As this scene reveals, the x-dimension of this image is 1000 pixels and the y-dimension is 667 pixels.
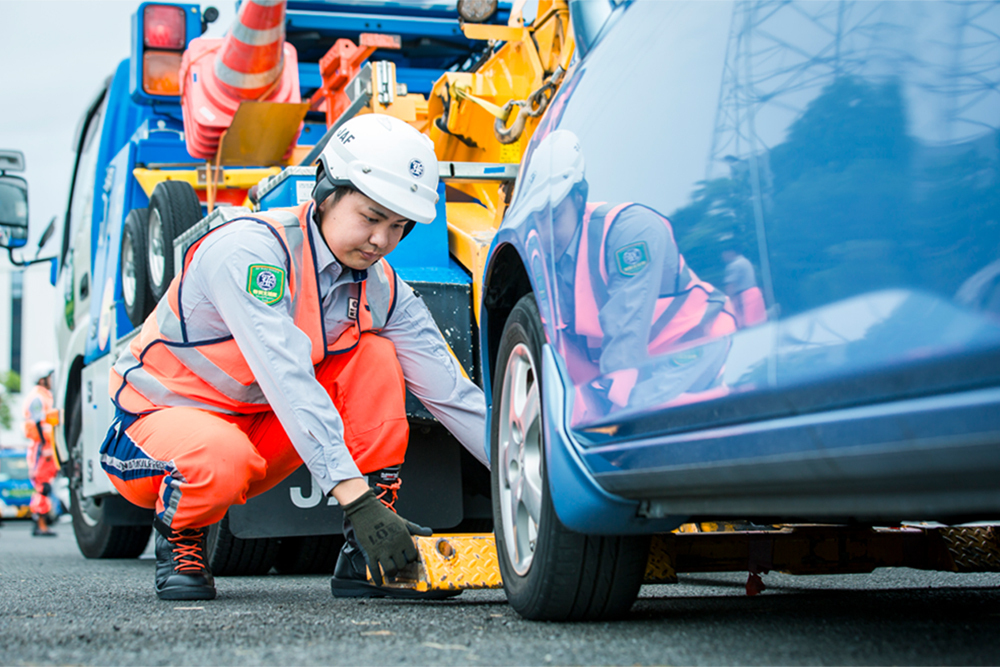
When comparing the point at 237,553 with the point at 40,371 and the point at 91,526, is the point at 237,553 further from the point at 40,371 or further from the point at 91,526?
the point at 40,371

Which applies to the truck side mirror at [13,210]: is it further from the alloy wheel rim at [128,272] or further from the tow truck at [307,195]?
the alloy wheel rim at [128,272]

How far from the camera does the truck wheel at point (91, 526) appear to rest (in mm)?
5746

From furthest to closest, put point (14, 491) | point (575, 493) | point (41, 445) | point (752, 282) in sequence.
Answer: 1. point (14, 491)
2. point (41, 445)
3. point (575, 493)
4. point (752, 282)

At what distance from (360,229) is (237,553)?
187 cm

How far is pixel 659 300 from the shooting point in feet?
5.92

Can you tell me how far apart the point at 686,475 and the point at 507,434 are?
839 millimetres

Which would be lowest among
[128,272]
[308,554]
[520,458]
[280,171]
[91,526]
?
[91,526]

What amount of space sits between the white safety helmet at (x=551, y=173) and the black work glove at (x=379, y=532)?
0.81 meters

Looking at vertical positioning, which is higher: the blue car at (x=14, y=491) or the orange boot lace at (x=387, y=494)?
the orange boot lace at (x=387, y=494)

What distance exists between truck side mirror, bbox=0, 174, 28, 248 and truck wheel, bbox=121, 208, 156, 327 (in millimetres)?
1125

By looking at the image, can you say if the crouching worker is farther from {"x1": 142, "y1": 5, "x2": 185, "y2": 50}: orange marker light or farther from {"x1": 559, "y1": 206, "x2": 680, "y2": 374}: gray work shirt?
{"x1": 142, "y1": 5, "x2": 185, "y2": 50}: orange marker light

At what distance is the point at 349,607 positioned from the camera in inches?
109

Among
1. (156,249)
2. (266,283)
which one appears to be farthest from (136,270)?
(266,283)

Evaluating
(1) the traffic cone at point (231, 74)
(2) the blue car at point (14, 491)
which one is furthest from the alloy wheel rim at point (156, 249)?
(2) the blue car at point (14, 491)
